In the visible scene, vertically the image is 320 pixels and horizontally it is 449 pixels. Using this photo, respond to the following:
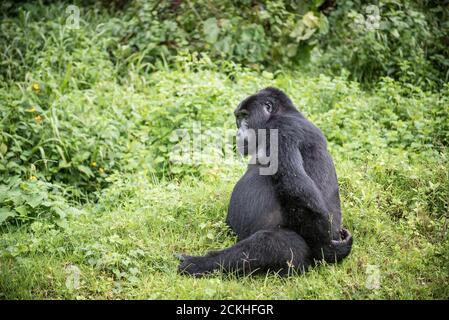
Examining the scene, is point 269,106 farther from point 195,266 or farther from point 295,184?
point 195,266

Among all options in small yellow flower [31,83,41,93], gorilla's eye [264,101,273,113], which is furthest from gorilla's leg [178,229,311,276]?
small yellow flower [31,83,41,93]

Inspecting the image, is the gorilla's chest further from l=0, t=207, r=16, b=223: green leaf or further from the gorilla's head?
l=0, t=207, r=16, b=223: green leaf

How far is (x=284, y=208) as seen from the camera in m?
3.94

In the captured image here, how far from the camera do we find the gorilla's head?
171 inches

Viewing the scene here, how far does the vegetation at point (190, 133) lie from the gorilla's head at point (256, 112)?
0.73m

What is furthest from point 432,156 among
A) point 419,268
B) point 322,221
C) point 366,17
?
point 366,17

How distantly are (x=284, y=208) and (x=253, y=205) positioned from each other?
0.97 ft

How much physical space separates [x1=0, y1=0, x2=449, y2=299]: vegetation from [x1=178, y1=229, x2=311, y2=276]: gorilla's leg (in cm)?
10

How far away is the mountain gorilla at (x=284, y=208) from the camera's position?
152 inches

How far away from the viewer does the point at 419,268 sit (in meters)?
3.96

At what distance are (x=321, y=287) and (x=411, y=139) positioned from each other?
266 centimetres

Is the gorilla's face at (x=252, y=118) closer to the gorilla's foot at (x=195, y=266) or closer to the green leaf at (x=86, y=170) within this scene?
the gorilla's foot at (x=195, y=266)
